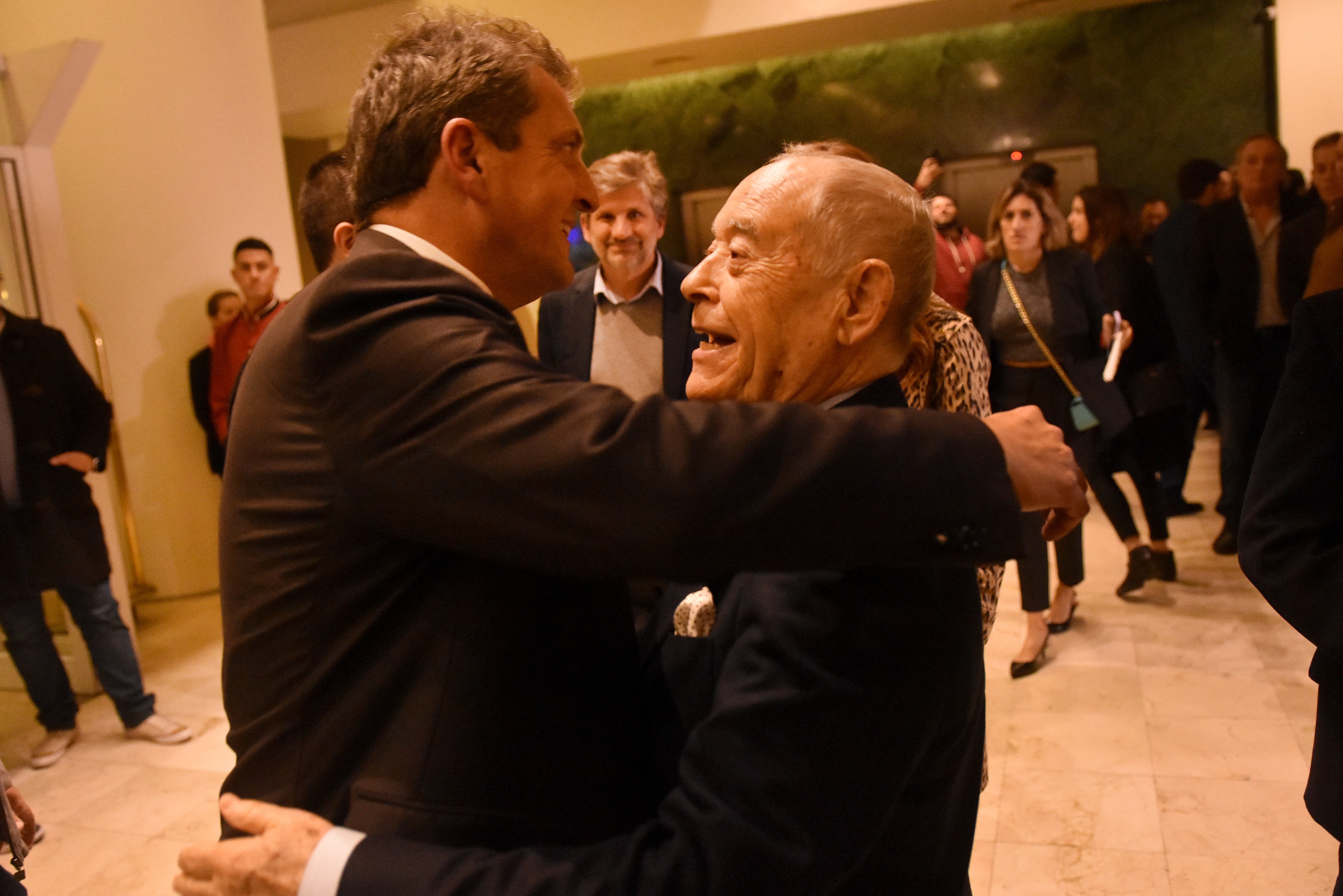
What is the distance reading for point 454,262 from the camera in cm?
104

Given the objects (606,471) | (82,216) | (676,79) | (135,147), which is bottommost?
(606,471)

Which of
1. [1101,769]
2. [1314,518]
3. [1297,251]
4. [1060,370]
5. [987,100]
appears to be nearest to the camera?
[1314,518]

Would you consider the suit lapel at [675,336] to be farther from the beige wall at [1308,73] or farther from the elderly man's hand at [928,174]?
the beige wall at [1308,73]

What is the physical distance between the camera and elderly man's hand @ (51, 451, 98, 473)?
3.83 metres

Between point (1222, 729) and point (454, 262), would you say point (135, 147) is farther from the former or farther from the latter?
point (1222, 729)

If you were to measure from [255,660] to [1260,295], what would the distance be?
506 centimetres

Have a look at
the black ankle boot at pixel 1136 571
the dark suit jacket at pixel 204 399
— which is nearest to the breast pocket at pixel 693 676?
the black ankle boot at pixel 1136 571

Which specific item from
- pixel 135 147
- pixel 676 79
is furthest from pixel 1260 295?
pixel 676 79

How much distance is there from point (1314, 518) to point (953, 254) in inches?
135

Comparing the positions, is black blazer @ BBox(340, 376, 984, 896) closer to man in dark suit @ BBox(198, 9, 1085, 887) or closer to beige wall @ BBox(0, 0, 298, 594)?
man in dark suit @ BBox(198, 9, 1085, 887)

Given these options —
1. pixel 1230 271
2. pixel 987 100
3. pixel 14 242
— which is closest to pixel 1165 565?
pixel 1230 271

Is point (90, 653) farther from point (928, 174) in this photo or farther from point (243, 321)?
point (928, 174)

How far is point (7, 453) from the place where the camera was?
3736 mm

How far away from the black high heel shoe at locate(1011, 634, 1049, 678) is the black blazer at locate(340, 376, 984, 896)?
3.15m
